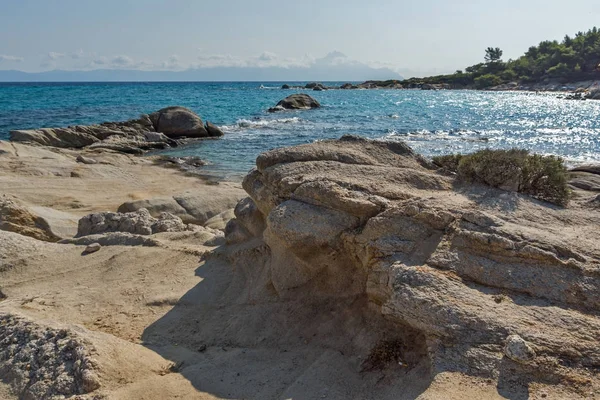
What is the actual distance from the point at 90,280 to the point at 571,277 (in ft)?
20.8

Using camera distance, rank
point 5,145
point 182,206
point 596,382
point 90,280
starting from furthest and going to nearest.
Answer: point 5,145 < point 182,206 < point 90,280 < point 596,382

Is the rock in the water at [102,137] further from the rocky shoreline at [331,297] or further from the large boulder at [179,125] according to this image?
the rocky shoreline at [331,297]

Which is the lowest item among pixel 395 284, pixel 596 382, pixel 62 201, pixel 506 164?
pixel 62 201

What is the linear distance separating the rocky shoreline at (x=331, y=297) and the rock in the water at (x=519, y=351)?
17 millimetres

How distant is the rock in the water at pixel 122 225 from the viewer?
928 cm

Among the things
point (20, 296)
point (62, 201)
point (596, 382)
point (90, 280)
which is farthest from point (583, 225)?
point (62, 201)

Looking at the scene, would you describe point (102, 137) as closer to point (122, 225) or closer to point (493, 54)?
point (122, 225)

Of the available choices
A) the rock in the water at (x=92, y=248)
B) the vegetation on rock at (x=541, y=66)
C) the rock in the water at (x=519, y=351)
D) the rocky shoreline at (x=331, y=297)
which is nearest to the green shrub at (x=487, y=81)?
the vegetation on rock at (x=541, y=66)

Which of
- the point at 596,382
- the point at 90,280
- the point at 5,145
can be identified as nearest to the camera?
the point at 596,382

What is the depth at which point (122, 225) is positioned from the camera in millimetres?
9398

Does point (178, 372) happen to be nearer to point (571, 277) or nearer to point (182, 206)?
point (571, 277)

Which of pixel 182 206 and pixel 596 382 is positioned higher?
pixel 596 382

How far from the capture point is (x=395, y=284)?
4770 millimetres

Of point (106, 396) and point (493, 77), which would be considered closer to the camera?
A: point (106, 396)
